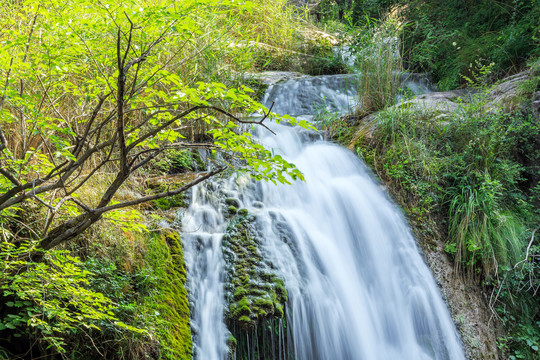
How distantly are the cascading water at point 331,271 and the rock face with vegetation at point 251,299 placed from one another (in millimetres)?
79

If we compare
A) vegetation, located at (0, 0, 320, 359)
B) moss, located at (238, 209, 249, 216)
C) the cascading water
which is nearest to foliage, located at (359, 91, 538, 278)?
Answer: the cascading water

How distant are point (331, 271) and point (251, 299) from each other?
943 millimetres

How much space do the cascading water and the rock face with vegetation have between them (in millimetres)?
79

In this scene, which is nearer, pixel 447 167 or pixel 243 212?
pixel 243 212

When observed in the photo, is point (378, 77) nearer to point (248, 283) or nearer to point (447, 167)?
point (447, 167)

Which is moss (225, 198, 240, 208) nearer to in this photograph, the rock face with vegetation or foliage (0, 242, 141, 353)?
the rock face with vegetation

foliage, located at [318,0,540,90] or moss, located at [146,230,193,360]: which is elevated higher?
foliage, located at [318,0,540,90]

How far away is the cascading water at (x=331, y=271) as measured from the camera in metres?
3.10

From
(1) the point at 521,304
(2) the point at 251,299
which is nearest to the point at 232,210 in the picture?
(2) the point at 251,299

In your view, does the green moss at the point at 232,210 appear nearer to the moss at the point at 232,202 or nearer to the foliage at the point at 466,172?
the moss at the point at 232,202

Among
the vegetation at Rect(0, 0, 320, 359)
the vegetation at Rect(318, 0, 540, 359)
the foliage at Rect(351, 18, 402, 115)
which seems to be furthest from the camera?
the foliage at Rect(351, 18, 402, 115)

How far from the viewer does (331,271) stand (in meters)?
3.55

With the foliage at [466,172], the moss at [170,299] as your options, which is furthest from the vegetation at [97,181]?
the foliage at [466,172]

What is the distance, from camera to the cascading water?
3.10 m
